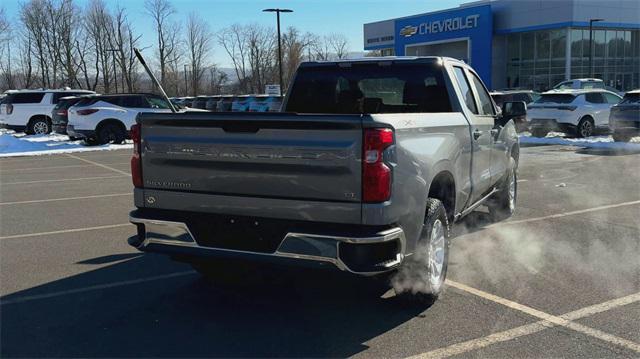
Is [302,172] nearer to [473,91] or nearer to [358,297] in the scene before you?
[358,297]

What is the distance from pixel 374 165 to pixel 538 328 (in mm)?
1682

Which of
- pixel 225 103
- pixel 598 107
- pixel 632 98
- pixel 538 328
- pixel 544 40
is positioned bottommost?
pixel 538 328

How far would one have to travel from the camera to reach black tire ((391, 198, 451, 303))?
4.28 m

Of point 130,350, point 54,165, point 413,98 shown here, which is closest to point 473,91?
point 413,98

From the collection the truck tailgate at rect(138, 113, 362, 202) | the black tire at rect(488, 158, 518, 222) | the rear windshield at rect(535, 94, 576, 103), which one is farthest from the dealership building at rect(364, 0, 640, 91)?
the truck tailgate at rect(138, 113, 362, 202)

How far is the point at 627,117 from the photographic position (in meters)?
17.5

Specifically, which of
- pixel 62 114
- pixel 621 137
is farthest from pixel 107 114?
pixel 621 137

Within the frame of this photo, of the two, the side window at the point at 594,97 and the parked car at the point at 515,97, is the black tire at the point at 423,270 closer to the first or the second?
the side window at the point at 594,97

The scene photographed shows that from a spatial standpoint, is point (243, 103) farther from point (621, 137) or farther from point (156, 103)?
point (621, 137)

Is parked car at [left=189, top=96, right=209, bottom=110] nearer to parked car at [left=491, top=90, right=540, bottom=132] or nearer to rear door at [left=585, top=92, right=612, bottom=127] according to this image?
parked car at [left=491, top=90, right=540, bottom=132]

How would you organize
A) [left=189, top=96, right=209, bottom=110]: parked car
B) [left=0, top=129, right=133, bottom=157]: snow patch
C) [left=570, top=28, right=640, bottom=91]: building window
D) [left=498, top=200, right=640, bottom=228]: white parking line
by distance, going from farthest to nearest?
1. [left=570, top=28, right=640, bottom=91]: building window
2. [left=189, top=96, right=209, bottom=110]: parked car
3. [left=0, top=129, right=133, bottom=157]: snow patch
4. [left=498, top=200, right=640, bottom=228]: white parking line

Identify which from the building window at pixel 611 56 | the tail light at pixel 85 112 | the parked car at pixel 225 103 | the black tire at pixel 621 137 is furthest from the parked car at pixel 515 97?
the building window at pixel 611 56

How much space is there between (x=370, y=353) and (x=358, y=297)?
3.48 feet

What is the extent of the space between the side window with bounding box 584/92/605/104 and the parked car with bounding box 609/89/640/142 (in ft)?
5.94
